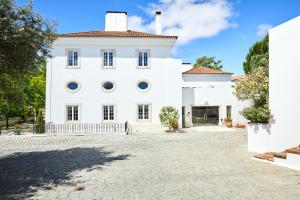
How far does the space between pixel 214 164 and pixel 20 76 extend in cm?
891

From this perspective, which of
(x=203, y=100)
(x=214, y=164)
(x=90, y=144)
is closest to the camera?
(x=214, y=164)

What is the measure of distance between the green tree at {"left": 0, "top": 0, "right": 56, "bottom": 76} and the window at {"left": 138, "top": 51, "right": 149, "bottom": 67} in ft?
50.7

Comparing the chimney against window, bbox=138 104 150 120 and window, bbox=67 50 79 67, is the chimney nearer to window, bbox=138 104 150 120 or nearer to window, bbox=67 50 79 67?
window, bbox=138 104 150 120

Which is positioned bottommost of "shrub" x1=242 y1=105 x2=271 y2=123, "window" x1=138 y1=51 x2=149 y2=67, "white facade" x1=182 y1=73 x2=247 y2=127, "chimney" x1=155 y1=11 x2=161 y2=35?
"shrub" x1=242 y1=105 x2=271 y2=123

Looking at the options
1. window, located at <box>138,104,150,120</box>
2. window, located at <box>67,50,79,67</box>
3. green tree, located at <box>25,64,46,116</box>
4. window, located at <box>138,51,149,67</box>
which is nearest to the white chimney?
window, located at <box>138,51,149,67</box>

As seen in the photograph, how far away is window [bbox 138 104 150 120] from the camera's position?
89.7 feet

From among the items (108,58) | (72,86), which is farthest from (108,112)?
(108,58)

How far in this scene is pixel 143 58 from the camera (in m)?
27.5

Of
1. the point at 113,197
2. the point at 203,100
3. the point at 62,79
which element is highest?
the point at 62,79

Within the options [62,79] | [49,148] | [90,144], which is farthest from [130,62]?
[49,148]

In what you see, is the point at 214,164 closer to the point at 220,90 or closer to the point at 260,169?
the point at 260,169

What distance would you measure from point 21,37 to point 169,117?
1673 centimetres

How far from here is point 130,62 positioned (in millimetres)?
27234

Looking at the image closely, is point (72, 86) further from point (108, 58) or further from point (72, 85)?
point (108, 58)
